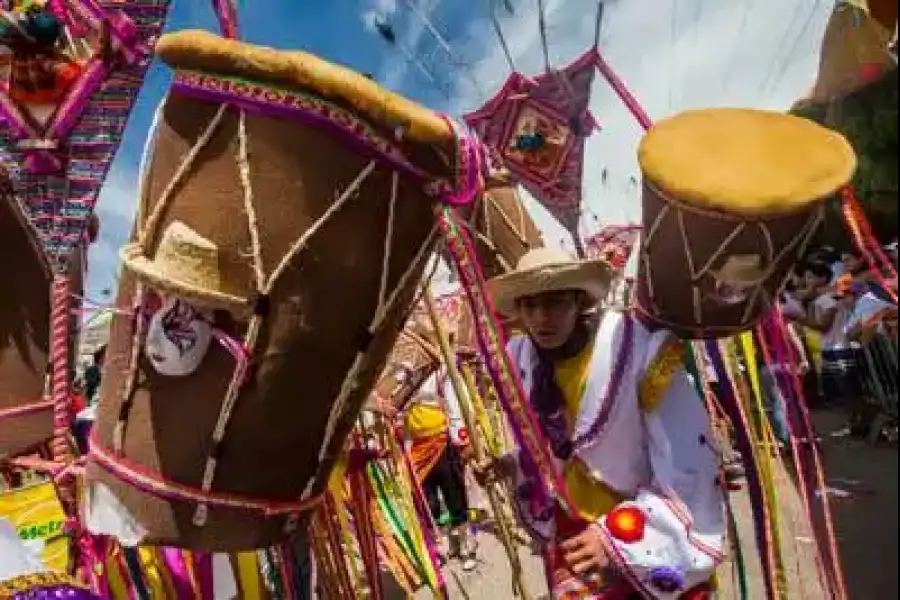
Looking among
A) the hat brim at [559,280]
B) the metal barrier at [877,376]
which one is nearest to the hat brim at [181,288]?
the hat brim at [559,280]

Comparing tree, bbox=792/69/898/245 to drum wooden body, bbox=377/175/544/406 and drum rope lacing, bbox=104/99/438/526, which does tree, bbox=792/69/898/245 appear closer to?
drum rope lacing, bbox=104/99/438/526

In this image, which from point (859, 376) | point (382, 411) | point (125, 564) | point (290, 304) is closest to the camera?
point (290, 304)

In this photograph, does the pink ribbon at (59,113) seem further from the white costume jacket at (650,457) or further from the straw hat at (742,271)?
the straw hat at (742,271)

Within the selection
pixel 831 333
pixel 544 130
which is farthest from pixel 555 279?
pixel 544 130

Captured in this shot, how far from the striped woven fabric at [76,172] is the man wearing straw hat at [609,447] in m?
1.16

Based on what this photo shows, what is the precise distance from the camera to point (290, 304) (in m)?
1.77

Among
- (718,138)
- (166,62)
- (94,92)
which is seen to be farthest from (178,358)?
(718,138)

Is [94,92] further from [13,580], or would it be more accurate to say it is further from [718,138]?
[718,138]

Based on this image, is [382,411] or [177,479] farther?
[382,411]

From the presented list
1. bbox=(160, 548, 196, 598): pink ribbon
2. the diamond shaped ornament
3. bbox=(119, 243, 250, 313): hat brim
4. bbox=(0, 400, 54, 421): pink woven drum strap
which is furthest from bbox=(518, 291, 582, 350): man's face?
the diamond shaped ornament

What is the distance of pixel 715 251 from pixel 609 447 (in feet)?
1.86

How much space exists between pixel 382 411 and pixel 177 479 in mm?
2361

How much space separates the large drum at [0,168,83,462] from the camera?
2.62 meters

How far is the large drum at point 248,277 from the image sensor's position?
5.57ft
